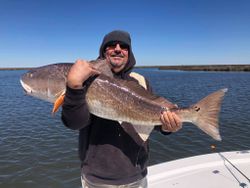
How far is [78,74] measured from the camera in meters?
2.74

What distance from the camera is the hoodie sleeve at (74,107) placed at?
9.02ft

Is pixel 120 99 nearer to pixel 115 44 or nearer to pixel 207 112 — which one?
pixel 115 44

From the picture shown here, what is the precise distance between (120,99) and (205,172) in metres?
3.42

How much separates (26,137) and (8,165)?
3.23 meters

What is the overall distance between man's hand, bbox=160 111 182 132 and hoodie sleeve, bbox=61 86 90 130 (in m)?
1.07

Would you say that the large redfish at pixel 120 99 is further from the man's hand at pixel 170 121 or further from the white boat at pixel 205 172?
the white boat at pixel 205 172

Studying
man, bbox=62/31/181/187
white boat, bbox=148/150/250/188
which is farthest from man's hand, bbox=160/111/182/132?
white boat, bbox=148/150/250/188

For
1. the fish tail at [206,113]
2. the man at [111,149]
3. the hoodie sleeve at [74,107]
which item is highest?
the hoodie sleeve at [74,107]

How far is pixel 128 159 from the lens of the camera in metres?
3.15

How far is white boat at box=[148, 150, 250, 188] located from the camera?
5301mm

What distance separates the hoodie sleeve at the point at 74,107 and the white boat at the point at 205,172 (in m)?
3.08

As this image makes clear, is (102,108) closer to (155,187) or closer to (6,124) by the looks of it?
(155,187)

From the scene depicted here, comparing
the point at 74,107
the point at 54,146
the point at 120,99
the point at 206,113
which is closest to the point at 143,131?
the point at 120,99

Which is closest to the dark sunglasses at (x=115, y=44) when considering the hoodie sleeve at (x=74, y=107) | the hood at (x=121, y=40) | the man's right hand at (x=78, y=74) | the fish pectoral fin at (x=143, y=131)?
the hood at (x=121, y=40)
